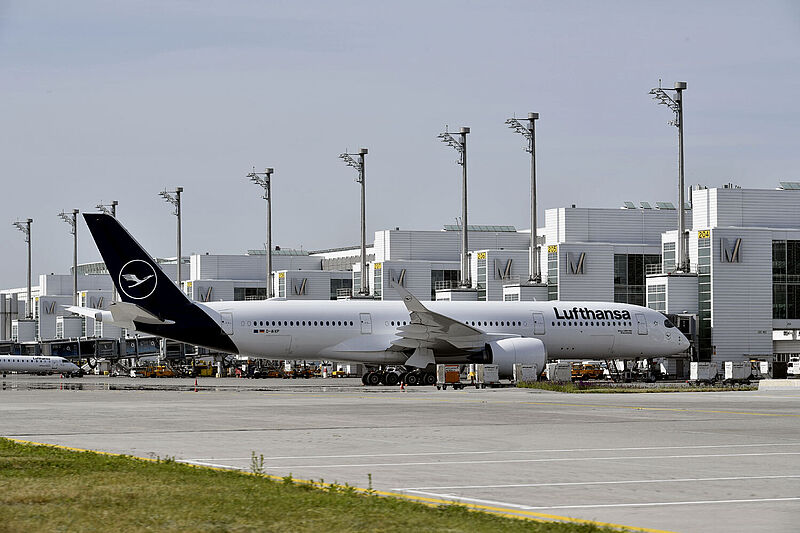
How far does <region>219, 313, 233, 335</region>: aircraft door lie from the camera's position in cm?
5738

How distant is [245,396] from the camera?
4819 cm

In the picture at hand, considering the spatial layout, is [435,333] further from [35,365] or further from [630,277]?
[35,365]

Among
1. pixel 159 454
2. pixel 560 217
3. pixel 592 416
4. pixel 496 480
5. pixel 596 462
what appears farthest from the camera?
pixel 560 217

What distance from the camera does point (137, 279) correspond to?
57625 mm

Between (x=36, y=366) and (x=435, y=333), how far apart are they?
2590 inches

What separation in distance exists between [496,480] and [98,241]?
144ft

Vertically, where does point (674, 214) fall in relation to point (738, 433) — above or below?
above

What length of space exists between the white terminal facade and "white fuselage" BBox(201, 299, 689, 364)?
11691 millimetres

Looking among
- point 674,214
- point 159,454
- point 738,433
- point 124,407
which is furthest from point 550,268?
point 159,454

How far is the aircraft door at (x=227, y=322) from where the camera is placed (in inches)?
2259

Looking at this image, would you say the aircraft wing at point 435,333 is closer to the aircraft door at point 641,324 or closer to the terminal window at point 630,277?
the aircraft door at point 641,324

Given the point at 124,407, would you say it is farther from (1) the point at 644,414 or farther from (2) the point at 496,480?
(2) the point at 496,480

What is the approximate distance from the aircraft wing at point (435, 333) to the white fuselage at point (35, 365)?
6065 cm

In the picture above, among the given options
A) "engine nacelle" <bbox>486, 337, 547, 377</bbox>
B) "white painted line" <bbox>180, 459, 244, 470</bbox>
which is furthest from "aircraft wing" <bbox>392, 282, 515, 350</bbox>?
"white painted line" <bbox>180, 459, 244, 470</bbox>
